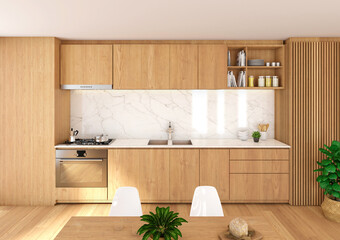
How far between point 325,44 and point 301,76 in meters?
0.55

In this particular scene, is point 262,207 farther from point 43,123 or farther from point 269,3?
point 43,123

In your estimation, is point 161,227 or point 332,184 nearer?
point 161,227

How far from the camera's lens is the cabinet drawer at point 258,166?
159 inches

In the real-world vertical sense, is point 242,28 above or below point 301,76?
above

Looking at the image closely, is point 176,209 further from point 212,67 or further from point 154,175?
point 212,67

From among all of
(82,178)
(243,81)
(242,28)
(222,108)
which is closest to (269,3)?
(242,28)

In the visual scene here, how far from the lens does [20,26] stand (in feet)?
11.6

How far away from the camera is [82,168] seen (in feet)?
13.3

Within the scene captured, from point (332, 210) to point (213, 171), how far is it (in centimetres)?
152

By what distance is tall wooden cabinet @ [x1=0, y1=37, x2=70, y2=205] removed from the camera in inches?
159

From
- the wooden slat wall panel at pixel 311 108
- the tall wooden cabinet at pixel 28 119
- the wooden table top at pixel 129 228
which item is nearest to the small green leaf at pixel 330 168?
the wooden slat wall panel at pixel 311 108

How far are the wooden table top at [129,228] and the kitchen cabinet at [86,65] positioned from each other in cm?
258

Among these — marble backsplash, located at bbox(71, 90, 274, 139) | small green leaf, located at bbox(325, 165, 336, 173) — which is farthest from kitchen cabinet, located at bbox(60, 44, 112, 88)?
→ small green leaf, located at bbox(325, 165, 336, 173)

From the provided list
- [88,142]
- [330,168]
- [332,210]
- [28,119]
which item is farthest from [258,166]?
[28,119]
